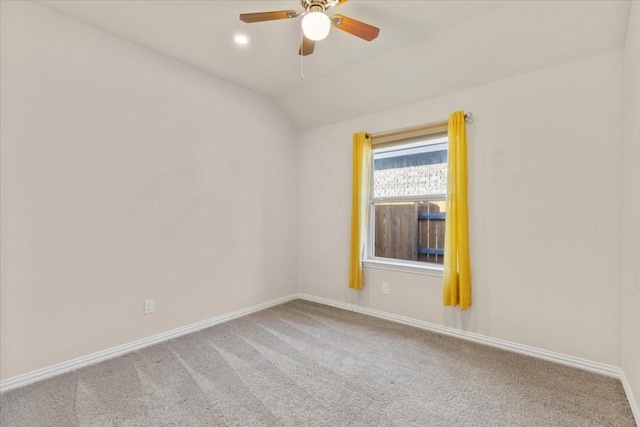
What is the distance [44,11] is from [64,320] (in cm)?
228

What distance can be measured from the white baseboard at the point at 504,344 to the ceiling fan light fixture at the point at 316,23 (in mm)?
2761

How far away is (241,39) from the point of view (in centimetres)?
253

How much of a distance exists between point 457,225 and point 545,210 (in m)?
0.67

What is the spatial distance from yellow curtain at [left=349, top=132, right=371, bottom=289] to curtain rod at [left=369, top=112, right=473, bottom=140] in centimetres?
17

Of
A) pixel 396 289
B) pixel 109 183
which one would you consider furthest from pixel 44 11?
pixel 396 289

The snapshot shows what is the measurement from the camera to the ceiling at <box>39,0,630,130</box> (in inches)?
82.4

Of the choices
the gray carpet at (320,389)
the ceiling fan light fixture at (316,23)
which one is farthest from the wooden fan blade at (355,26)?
the gray carpet at (320,389)

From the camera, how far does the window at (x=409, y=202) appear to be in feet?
10.2

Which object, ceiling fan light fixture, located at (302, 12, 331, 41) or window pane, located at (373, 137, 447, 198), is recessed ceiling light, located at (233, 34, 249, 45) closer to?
ceiling fan light fixture, located at (302, 12, 331, 41)

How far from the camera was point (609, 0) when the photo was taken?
1900 millimetres

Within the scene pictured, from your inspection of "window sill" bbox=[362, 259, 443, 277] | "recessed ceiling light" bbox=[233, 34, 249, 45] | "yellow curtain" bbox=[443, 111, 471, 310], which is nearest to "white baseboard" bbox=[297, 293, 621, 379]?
"yellow curtain" bbox=[443, 111, 471, 310]

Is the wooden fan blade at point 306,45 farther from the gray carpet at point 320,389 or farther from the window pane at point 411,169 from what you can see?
the gray carpet at point 320,389

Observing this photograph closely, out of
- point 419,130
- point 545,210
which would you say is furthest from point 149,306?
point 545,210

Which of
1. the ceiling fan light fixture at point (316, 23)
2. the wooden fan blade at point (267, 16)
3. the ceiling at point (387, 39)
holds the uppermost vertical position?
the ceiling at point (387, 39)
